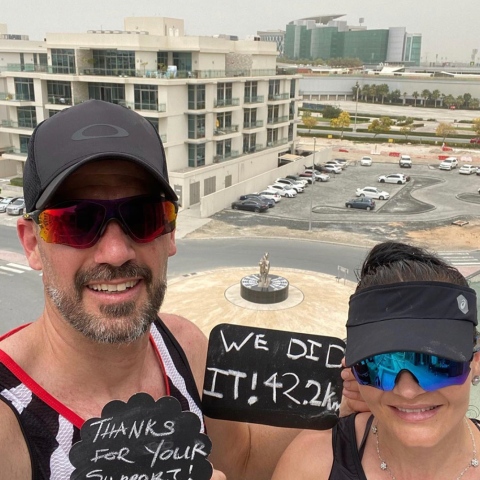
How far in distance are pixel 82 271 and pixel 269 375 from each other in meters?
1.53

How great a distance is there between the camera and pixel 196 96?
4062 centimetres

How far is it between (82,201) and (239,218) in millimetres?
36166

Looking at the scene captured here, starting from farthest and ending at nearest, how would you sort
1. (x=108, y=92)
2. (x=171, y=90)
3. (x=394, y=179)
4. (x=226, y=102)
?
(x=394, y=179), (x=226, y=102), (x=108, y=92), (x=171, y=90)

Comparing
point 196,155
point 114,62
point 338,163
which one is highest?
point 114,62

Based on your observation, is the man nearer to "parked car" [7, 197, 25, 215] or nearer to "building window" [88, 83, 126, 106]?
"parked car" [7, 197, 25, 215]

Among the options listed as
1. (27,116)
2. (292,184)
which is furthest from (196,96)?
(27,116)

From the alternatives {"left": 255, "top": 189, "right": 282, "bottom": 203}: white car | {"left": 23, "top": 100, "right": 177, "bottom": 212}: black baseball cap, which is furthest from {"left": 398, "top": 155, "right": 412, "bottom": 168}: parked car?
{"left": 23, "top": 100, "right": 177, "bottom": 212}: black baseball cap

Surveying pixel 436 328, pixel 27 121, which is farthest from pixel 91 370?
pixel 27 121

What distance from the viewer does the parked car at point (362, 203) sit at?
138ft

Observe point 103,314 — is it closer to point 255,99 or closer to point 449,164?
point 255,99

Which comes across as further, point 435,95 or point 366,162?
point 435,95

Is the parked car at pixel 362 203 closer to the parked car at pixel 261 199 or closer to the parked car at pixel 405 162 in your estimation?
the parked car at pixel 261 199

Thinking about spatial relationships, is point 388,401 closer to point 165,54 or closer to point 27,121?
point 165,54

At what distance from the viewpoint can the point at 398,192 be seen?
159ft
